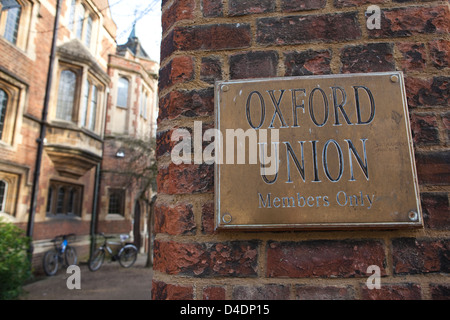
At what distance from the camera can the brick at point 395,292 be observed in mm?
945

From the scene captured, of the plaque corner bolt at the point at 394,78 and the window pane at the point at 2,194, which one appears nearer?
the plaque corner bolt at the point at 394,78

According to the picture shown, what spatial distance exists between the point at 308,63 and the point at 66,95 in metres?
11.8

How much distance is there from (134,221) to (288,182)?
636 inches

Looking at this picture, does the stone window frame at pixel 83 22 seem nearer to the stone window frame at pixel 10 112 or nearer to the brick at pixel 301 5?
the stone window frame at pixel 10 112

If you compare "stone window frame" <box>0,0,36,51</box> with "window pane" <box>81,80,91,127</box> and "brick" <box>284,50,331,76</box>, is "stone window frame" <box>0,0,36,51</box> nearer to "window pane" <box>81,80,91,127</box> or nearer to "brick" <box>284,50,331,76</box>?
"window pane" <box>81,80,91,127</box>

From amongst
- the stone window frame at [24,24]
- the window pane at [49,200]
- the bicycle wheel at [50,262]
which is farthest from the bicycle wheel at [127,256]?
the stone window frame at [24,24]

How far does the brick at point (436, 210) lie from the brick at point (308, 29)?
613mm

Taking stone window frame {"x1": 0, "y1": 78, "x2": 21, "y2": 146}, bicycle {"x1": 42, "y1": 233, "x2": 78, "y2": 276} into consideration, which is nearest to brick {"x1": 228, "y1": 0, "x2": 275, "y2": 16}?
stone window frame {"x1": 0, "y1": 78, "x2": 21, "y2": 146}

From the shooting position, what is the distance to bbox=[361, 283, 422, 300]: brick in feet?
3.10

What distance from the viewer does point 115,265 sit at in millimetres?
12242

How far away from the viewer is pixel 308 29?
115cm

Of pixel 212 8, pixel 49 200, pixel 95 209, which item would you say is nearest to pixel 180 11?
pixel 212 8
